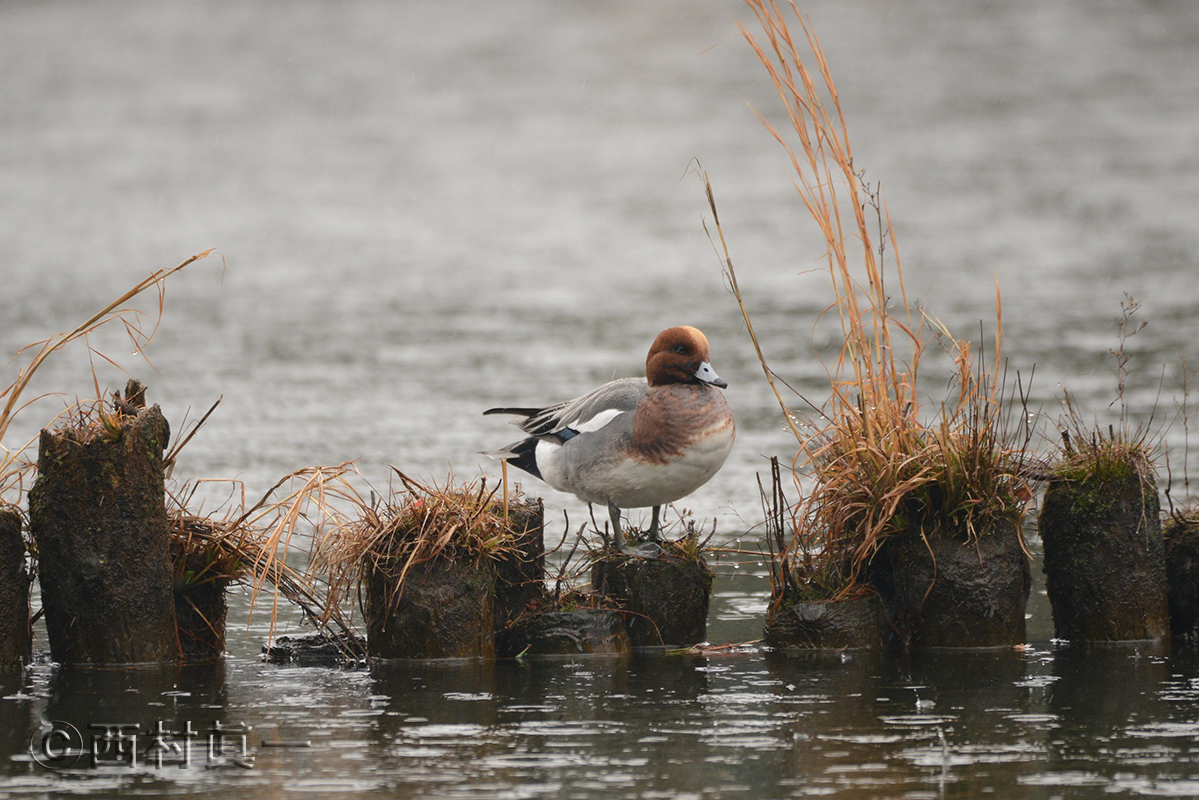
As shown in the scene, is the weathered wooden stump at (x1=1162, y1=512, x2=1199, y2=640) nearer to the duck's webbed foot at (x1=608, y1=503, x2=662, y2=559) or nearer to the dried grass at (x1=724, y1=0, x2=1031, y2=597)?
the dried grass at (x1=724, y1=0, x2=1031, y2=597)

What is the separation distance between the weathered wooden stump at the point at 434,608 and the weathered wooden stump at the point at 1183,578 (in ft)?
9.53

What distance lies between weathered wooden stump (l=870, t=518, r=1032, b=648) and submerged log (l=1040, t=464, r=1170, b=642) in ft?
0.65

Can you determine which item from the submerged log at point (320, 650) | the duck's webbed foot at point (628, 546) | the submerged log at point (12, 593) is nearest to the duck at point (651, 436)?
the duck's webbed foot at point (628, 546)

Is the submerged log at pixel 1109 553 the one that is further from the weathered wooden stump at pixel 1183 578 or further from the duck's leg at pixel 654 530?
the duck's leg at pixel 654 530

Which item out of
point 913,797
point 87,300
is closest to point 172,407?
point 87,300

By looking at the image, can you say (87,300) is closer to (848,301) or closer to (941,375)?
(941,375)

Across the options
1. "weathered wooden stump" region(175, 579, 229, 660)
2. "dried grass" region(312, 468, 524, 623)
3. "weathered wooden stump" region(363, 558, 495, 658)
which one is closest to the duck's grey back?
"dried grass" region(312, 468, 524, 623)

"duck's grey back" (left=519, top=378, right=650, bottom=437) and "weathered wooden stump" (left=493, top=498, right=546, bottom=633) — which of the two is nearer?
"weathered wooden stump" (left=493, top=498, right=546, bottom=633)

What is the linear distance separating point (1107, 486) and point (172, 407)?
9.02 m

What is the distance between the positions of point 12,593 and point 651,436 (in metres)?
2.69

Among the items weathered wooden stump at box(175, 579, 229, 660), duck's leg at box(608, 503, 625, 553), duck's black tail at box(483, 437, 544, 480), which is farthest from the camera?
duck's black tail at box(483, 437, 544, 480)

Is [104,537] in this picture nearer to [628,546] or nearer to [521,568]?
[521,568]

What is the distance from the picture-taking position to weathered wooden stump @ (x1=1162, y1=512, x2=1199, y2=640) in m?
6.15

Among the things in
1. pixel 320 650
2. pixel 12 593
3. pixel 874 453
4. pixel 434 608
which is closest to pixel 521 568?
pixel 434 608
